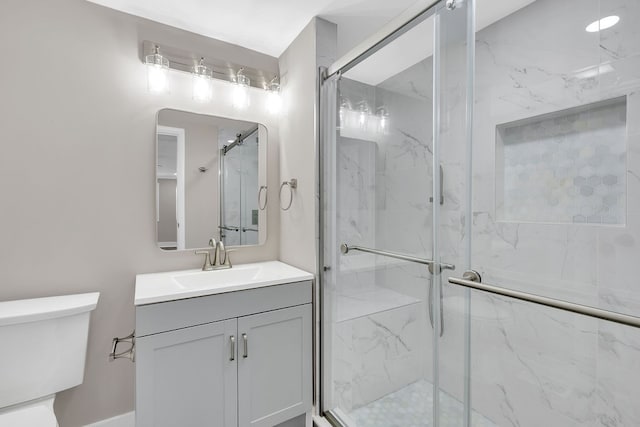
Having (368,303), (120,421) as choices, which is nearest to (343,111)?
(368,303)

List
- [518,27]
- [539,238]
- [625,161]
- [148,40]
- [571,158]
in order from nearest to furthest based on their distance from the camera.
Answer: [625,161] < [571,158] < [539,238] < [518,27] < [148,40]

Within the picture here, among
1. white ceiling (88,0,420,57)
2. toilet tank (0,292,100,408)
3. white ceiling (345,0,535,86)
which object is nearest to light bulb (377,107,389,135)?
white ceiling (345,0,535,86)

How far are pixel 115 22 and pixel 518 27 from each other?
220cm

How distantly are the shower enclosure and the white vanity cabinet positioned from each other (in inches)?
8.6

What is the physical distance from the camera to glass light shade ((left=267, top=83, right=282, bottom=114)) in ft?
6.90

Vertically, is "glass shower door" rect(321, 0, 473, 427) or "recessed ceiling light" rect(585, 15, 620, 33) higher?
"recessed ceiling light" rect(585, 15, 620, 33)

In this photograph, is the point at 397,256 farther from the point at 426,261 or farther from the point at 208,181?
the point at 208,181

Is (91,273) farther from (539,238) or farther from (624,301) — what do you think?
(624,301)

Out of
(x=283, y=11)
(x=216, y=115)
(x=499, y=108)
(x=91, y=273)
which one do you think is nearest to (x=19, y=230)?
(x=91, y=273)

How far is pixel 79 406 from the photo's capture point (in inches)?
61.3

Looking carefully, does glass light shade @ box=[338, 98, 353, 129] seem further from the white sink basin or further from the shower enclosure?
the white sink basin

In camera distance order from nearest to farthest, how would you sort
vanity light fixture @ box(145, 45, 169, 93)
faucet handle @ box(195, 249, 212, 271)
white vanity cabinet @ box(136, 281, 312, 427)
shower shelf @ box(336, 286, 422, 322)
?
white vanity cabinet @ box(136, 281, 312, 427)
shower shelf @ box(336, 286, 422, 322)
vanity light fixture @ box(145, 45, 169, 93)
faucet handle @ box(195, 249, 212, 271)

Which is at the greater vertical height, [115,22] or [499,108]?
[115,22]

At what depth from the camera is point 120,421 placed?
163 centimetres
